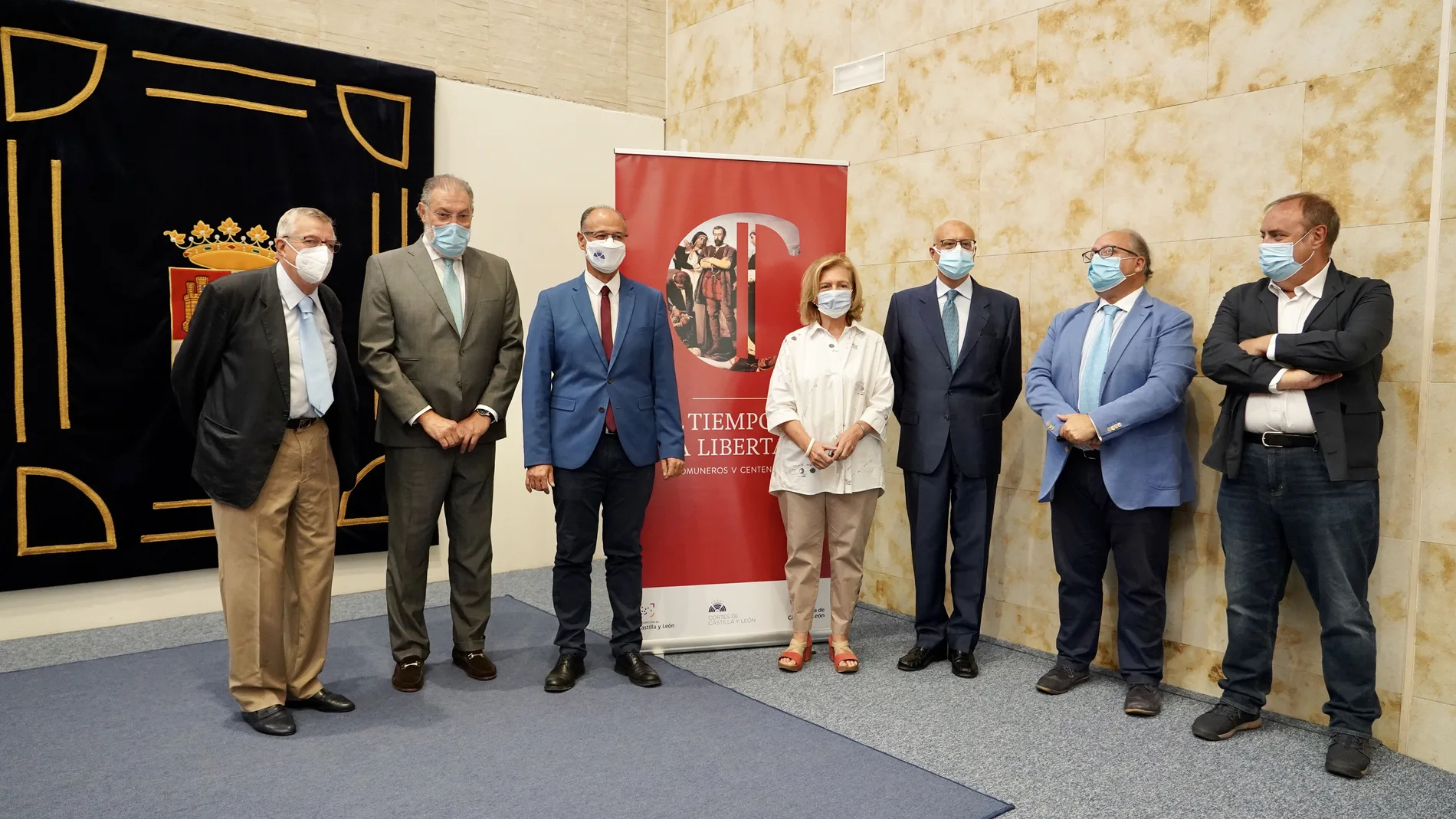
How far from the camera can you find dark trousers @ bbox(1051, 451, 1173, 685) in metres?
3.53

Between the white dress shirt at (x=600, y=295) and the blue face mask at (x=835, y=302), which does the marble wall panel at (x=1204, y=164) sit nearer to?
the blue face mask at (x=835, y=302)

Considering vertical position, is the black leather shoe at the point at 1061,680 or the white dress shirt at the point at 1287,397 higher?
the white dress shirt at the point at 1287,397

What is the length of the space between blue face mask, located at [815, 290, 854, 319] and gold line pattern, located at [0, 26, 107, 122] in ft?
10.8

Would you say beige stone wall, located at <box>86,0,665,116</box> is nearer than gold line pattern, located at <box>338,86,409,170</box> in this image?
Yes

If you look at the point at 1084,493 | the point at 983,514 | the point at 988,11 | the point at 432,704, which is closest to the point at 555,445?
the point at 432,704

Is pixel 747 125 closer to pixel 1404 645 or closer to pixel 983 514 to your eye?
pixel 983 514

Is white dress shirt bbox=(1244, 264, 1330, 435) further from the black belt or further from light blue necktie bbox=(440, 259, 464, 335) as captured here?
light blue necktie bbox=(440, 259, 464, 335)

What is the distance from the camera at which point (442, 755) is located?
9.75ft

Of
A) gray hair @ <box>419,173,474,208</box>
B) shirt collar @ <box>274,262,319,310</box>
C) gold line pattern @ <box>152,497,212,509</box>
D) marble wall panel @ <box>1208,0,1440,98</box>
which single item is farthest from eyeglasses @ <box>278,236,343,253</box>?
marble wall panel @ <box>1208,0,1440,98</box>

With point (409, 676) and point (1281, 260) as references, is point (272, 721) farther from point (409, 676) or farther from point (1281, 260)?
point (1281, 260)

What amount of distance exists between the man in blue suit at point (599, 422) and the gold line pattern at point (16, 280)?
7.45 ft

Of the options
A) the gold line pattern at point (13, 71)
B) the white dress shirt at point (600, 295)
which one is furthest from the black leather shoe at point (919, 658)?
the gold line pattern at point (13, 71)

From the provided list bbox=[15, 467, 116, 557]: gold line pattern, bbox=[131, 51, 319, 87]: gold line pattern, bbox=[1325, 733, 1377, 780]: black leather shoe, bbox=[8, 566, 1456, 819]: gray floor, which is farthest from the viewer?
bbox=[131, 51, 319, 87]: gold line pattern

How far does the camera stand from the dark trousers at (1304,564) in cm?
301
